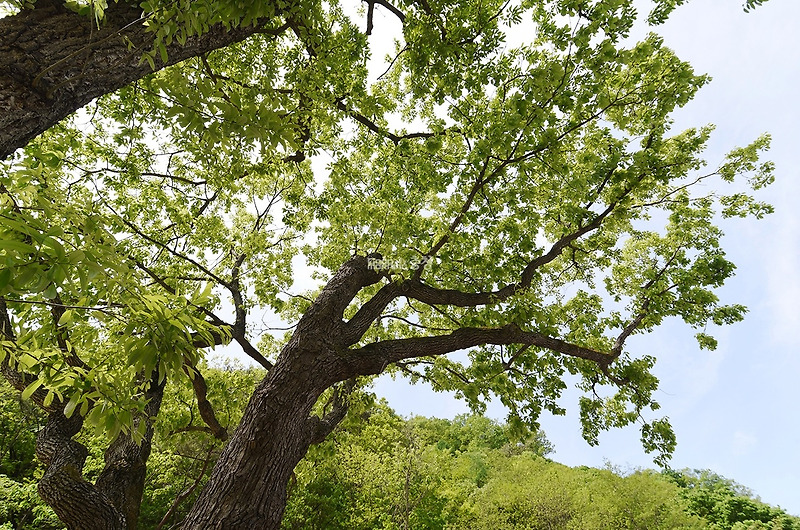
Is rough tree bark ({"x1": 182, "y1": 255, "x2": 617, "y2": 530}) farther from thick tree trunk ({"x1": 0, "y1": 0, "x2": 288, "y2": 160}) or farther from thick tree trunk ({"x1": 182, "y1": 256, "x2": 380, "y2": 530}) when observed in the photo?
thick tree trunk ({"x1": 0, "y1": 0, "x2": 288, "y2": 160})

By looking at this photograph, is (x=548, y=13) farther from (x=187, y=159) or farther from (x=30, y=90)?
(x=187, y=159)

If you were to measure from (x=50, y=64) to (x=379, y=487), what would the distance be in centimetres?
1543

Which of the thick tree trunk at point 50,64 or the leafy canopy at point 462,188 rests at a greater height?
the leafy canopy at point 462,188

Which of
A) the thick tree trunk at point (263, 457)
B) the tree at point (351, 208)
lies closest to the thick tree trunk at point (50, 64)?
the tree at point (351, 208)

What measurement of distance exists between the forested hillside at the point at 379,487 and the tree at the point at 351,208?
1795 mm

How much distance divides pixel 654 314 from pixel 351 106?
5.19 m

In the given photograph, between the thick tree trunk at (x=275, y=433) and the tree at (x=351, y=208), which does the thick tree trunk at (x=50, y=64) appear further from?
the thick tree trunk at (x=275, y=433)

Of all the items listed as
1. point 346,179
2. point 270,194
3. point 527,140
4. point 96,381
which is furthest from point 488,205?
point 96,381

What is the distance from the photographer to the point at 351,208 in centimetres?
644

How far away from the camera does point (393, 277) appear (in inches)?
220

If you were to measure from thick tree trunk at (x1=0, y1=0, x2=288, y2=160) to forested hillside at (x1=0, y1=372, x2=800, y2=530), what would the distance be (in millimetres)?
5832

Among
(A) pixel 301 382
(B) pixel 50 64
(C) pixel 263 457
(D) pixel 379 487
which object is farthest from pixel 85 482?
(D) pixel 379 487

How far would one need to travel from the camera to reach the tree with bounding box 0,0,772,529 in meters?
2.05

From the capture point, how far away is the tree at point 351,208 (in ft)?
6.73
